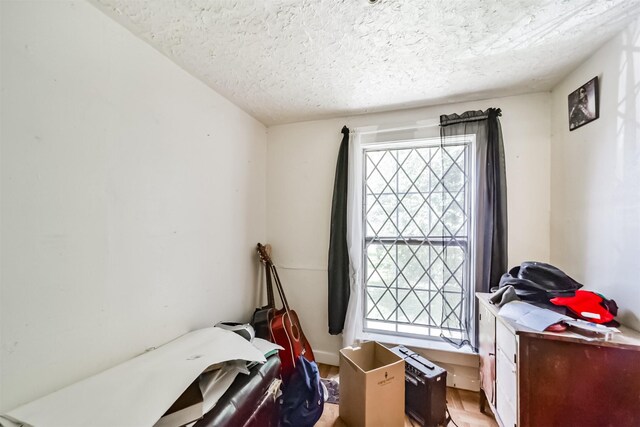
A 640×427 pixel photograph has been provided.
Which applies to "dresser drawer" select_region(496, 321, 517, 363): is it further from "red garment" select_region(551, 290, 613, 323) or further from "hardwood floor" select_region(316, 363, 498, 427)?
"hardwood floor" select_region(316, 363, 498, 427)

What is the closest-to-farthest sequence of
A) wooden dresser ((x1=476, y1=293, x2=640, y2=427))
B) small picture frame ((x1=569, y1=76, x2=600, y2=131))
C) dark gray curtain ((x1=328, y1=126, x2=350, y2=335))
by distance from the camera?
1. wooden dresser ((x1=476, y1=293, x2=640, y2=427))
2. small picture frame ((x1=569, y1=76, x2=600, y2=131))
3. dark gray curtain ((x1=328, y1=126, x2=350, y2=335))

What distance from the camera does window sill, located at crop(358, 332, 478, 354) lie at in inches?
76.2

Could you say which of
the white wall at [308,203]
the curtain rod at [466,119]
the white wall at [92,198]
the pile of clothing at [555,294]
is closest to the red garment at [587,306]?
the pile of clothing at [555,294]

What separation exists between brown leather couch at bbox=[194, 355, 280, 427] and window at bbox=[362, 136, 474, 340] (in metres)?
1.21

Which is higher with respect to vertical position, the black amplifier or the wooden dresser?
the wooden dresser

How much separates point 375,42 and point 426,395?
2132 millimetres

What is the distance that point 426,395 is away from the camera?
62.0 inches

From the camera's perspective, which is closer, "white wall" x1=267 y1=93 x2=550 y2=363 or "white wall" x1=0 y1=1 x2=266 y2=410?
"white wall" x1=0 y1=1 x2=266 y2=410

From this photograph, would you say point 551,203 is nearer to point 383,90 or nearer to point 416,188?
point 416,188

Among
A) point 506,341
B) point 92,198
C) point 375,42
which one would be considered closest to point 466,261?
point 506,341

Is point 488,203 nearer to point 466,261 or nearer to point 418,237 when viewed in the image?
point 466,261

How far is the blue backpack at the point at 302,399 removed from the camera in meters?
1.54

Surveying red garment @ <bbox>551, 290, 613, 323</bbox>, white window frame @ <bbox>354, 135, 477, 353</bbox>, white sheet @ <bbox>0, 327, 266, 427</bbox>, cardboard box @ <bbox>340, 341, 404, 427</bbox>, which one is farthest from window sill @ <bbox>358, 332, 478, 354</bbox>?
white sheet @ <bbox>0, 327, 266, 427</bbox>

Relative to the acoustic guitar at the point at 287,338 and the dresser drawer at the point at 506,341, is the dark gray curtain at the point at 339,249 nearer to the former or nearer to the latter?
the acoustic guitar at the point at 287,338
